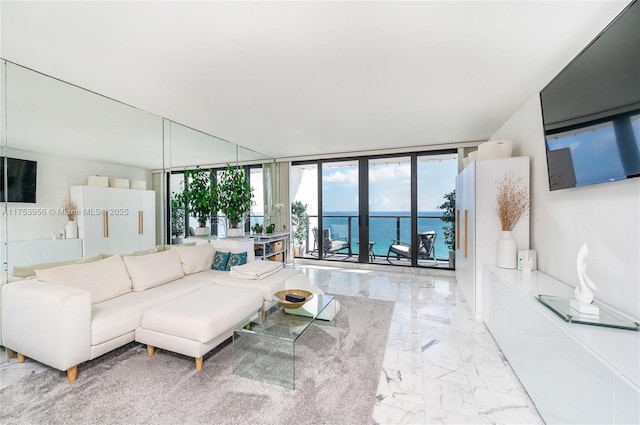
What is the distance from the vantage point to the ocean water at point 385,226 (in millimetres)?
5371

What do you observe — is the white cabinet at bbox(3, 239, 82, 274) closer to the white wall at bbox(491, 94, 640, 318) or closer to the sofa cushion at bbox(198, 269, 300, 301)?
the sofa cushion at bbox(198, 269, 300, 301)

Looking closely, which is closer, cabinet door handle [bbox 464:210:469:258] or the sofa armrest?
the sofa armrest

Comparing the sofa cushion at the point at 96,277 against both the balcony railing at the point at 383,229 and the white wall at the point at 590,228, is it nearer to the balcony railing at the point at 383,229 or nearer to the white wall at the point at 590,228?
the white wall at the point at 590,228

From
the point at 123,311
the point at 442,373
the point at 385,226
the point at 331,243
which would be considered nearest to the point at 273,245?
the point at 331,243

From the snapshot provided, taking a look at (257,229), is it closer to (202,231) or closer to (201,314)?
(202,231)

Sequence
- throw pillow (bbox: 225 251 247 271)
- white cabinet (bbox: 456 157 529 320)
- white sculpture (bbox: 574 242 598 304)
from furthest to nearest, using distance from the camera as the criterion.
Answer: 1. throw pillow (bbox: 225 251 247 271)
2. white cabinet (bbox: 456 157 529 320)
3. white sculpture (bbox: 574 242 598 304)

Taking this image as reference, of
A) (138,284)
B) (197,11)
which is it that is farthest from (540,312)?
(138,284)

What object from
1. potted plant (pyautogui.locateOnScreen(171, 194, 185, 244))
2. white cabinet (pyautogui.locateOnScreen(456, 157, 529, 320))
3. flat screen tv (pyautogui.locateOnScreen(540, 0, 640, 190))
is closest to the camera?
flat screen tv (pyautogui.locateOnScreen(540, 0, 640, 190))

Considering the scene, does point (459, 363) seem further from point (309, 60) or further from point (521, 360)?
point (309, 60)

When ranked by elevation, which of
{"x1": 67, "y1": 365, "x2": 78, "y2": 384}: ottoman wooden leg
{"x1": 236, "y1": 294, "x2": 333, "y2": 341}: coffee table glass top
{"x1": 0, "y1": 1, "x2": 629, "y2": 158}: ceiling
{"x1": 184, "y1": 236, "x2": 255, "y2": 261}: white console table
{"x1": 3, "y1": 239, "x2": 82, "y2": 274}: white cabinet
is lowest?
{"x1": 67, "y1": 365, "x2": 78, "y2": 384}: ottoman wooden leg

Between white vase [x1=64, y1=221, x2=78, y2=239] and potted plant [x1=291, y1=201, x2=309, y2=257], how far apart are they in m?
4.23

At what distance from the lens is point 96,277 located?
2.51 metres

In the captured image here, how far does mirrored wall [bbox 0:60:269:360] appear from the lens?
2.38 metres

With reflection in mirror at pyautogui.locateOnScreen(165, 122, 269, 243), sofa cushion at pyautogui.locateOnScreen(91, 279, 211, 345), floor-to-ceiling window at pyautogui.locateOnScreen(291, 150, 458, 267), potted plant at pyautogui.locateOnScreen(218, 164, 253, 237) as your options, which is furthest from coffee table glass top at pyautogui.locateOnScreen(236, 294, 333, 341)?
floor-to-ceiling window at pyautogui.locateOnScreen(291, 150, 458, 267)
